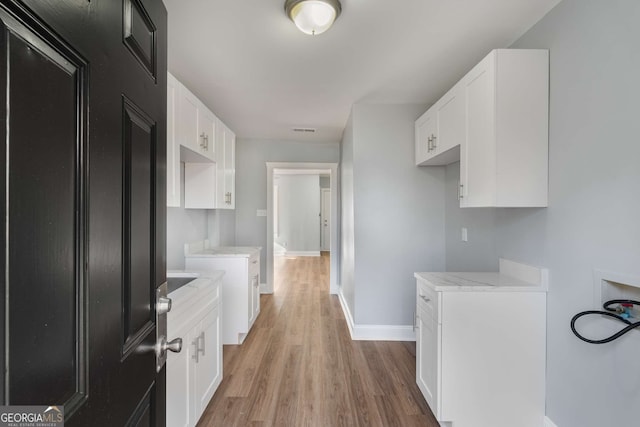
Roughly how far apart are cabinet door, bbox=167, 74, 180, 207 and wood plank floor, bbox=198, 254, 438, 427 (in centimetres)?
145

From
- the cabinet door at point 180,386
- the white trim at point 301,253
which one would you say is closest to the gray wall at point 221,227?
the cabinet door at point 180,386

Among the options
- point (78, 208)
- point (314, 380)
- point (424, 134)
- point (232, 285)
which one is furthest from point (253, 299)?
point (78, 208)

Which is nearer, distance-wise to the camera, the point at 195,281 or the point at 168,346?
the point at 168,346

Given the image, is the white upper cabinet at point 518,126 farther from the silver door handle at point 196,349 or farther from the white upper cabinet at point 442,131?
the silver door handle at point 196,349

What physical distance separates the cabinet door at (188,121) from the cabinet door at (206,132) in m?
0.07

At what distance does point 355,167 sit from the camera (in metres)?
3.09

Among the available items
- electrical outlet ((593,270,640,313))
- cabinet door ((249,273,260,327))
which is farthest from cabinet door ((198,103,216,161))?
electrical outlet ((593,270,640,313))

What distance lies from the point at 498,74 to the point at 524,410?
1.94 m

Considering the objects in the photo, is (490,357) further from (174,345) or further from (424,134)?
(424,134)

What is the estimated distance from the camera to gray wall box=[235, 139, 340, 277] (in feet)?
15.5

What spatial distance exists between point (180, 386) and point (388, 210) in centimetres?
230

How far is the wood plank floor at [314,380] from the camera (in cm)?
194

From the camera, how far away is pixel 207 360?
1946 millimetres

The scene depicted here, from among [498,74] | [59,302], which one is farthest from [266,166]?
[59,302]
